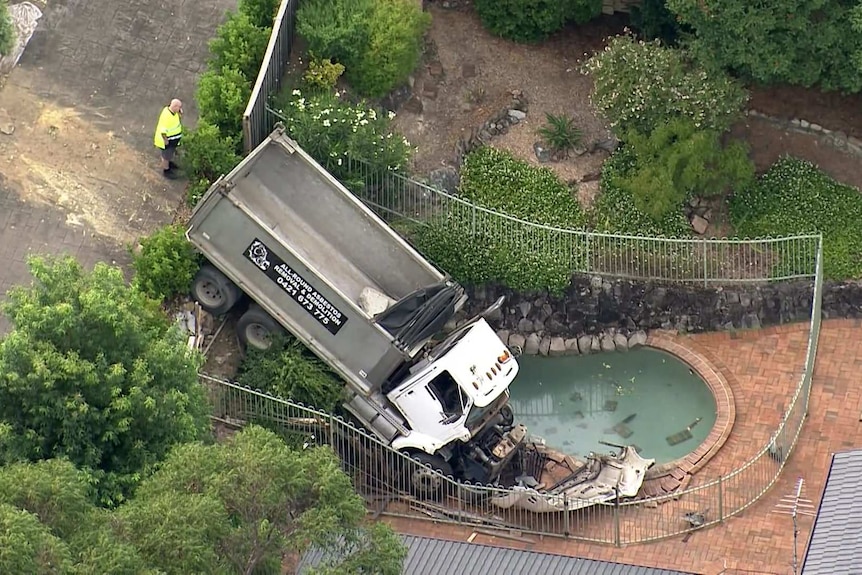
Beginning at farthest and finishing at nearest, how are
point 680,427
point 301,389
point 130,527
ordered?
1. point 680,427
2. point 301,389
3. point 130,527

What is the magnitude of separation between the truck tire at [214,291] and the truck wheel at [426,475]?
12.0 ft

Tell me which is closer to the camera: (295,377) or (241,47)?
(295,377)

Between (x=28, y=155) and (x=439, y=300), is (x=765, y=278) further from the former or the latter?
(x=28, y=155)

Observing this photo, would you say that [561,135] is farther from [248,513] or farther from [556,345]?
[248,513]

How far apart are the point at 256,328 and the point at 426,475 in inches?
136

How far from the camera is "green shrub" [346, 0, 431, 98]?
1382 inches

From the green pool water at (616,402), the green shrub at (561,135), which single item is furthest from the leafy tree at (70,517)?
the green shrub at (561,135)

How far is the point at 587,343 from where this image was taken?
35.1 meters

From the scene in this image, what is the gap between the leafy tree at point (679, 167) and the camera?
3469 cm

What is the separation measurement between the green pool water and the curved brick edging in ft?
0.44

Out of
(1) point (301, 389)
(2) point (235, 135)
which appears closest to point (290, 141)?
(2) point (235, 135)

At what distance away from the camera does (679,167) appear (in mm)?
34844

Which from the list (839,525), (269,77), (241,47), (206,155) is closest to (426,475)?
(206,155)

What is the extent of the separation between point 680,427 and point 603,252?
3.20 metres
